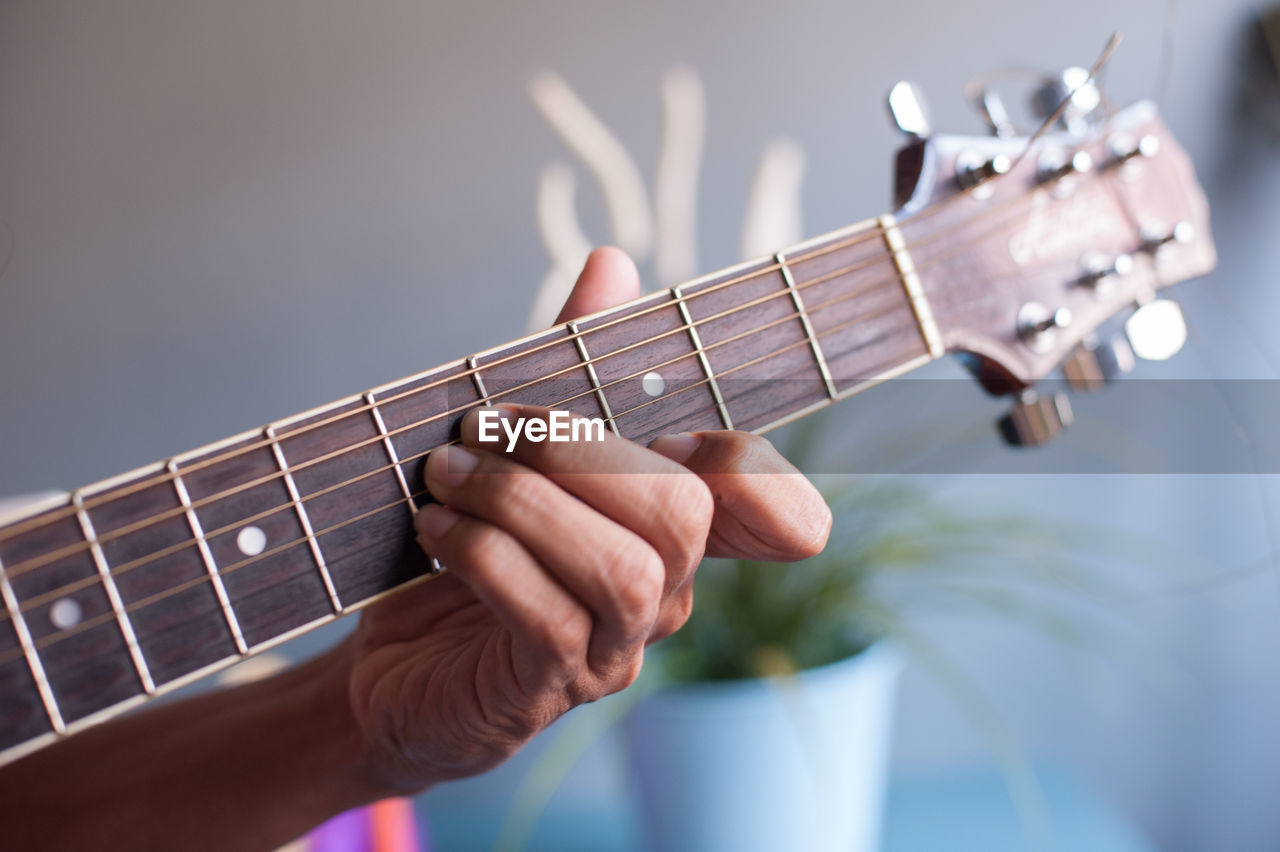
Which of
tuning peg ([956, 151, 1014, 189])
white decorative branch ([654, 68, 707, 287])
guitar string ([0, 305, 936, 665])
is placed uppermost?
white decorative branch ([654, 68, 707, 287])

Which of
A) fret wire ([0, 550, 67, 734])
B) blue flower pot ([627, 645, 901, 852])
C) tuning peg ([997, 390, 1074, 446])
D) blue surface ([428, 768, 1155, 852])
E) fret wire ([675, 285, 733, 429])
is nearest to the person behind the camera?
fret wire ([0, 550, 67, 734])

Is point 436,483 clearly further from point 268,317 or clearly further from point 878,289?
point 268,317

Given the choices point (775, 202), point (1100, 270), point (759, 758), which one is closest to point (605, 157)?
point (775, 202)

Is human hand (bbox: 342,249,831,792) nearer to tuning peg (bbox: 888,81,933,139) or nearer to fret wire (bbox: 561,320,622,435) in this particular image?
fret wire (bbox: 561,320,622,435)

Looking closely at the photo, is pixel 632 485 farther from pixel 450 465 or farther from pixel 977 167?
pixel 977 167

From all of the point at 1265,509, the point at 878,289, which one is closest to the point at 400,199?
the point at 878,289

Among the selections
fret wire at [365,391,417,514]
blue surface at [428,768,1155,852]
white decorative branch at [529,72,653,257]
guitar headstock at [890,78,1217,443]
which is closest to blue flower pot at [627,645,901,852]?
blue surface at [428,768,1155,852]
